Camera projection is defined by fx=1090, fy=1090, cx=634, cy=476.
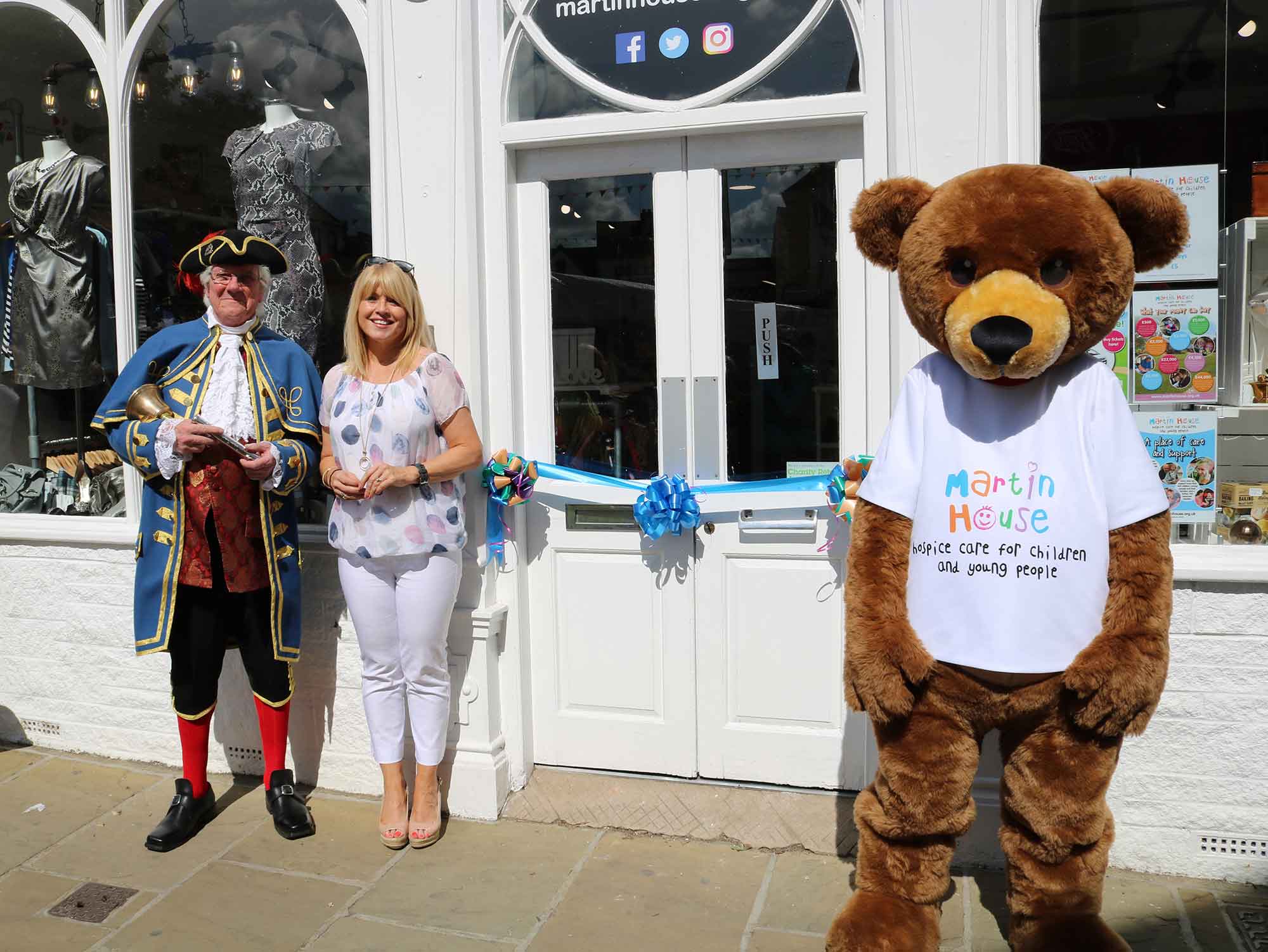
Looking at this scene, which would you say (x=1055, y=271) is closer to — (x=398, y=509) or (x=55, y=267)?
(x=398, y=509)

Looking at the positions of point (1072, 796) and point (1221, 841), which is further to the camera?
point (1221, 841)

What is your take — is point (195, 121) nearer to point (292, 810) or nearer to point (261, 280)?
point (261, 280)

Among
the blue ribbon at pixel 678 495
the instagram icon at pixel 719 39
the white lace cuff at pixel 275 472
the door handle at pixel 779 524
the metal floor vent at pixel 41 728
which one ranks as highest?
the instagram icon at pixel 719 39

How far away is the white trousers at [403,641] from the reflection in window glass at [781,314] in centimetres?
124

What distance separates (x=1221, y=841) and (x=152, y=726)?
13.9 feet

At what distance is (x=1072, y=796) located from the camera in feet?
8.91

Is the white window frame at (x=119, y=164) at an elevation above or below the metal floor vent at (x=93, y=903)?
above

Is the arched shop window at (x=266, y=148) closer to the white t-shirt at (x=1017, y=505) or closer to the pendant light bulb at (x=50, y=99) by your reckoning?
the pendant light bulb at (x=50, y=99)

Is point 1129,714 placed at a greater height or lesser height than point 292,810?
greater

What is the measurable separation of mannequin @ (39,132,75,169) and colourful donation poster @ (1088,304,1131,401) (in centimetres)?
446

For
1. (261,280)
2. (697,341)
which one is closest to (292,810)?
(261,280)

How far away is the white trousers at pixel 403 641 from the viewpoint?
385cm

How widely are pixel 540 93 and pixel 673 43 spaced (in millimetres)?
545

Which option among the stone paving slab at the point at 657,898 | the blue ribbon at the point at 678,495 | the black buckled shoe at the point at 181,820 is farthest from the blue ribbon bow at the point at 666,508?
the black buckled shoe at the point at 181,820
